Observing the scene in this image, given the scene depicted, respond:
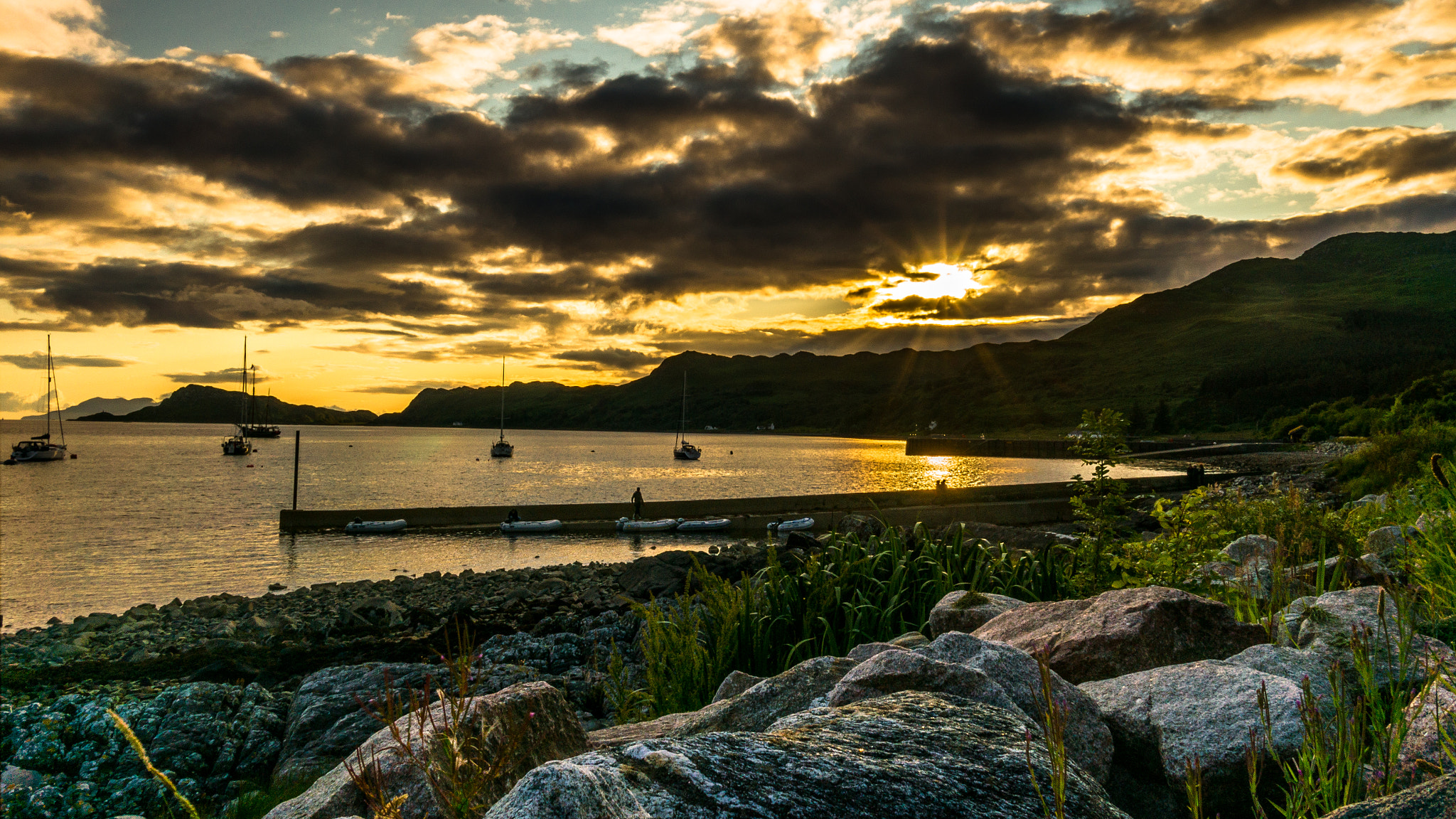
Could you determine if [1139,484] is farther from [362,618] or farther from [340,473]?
[340,473]

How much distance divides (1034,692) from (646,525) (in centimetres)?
3318

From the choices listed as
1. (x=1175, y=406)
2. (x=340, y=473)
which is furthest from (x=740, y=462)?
(x=1175, y=406)

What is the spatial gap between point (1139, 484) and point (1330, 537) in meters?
31.2

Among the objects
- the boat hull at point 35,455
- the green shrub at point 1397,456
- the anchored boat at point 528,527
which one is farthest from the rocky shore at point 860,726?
the boat hull at point 35,455

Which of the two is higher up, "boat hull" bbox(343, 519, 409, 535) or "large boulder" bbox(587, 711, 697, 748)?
"large boulder" bbox(587, 711, 697, 748)

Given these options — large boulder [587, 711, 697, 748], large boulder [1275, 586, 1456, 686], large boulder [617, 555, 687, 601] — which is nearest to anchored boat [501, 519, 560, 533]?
large boulder [617, 555, 687, 601]

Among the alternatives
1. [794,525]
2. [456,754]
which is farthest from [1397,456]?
[456,754]

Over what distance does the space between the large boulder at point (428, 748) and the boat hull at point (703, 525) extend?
31817 millimetres

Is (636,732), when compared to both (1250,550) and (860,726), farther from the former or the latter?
(1250,550)

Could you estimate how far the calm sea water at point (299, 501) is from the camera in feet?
93.7

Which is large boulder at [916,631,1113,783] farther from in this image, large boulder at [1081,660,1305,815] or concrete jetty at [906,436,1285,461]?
concrete jetty at [906,436,1285,461]

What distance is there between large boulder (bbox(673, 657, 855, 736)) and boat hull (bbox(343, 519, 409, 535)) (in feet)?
120

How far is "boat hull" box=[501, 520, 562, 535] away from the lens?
1432 inches

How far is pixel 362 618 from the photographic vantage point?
17.1 meters
